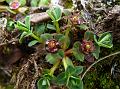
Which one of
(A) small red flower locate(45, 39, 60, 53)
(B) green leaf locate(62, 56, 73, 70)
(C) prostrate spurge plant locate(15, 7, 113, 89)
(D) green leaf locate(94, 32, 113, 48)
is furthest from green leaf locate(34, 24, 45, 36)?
(D) green leaf locate(94, 32, 113, 48)

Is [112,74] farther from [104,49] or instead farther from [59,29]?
[59,29]

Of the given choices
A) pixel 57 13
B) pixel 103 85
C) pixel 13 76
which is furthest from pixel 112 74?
pixel 13 76

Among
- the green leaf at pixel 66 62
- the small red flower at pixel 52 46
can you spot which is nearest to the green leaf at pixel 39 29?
the small red flower at pixel 52 46

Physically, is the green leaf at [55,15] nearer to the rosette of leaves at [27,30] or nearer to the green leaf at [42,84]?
the rosette of leaves at [27,30]

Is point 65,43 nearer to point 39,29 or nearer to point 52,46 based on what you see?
point 52,46

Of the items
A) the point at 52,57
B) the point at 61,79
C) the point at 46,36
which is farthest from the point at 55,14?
the point at 61,79

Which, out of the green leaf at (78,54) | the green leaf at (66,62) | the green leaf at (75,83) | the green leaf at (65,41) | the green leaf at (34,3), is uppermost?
the green leaf at (34,3)
